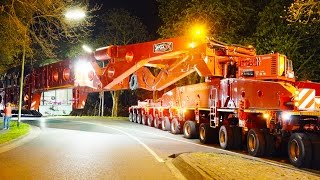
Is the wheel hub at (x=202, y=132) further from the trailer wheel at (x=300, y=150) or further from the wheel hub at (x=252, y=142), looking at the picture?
the trailer wheel at (x=300, y=150)

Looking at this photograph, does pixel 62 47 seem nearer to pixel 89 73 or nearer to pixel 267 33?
pixel 89 73

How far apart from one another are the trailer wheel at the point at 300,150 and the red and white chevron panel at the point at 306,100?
1175 millimetres

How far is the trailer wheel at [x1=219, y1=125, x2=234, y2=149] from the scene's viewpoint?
16.0 meters

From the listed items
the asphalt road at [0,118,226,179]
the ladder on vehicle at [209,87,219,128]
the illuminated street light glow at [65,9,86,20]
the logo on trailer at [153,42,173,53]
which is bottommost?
the asphalt road at [0,118,226,179]

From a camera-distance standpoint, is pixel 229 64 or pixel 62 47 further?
pixel 62 47

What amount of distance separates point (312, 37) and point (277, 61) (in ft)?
39.8

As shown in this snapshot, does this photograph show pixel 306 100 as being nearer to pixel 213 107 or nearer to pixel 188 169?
pixel 188 169

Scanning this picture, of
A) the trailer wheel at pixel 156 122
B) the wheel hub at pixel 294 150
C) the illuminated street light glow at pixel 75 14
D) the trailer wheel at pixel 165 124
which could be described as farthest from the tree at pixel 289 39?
the wheel hub at pixel 294 150

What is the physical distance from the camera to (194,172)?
9.58 m

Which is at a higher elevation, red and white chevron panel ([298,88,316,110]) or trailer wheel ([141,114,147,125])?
red and white chevron panel ([298,88,316,110])

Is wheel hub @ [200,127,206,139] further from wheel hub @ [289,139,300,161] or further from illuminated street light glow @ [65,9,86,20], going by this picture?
illuminated street light glow @ [65,9,86,20]

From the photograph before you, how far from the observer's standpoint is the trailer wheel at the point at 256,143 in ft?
45.3

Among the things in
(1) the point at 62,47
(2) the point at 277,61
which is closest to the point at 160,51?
(2) the point at 277,61

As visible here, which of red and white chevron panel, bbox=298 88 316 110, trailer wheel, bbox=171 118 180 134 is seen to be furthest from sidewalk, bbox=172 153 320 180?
trailer wheel, bbox=171 118 180 134
